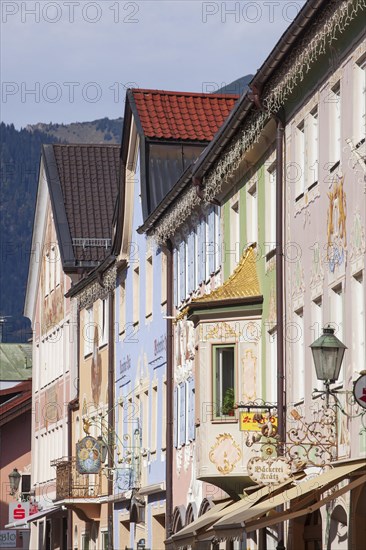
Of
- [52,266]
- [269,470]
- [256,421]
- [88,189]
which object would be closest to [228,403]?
[256,421]

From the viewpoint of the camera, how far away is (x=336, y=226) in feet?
76.4

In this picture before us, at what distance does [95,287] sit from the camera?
4888 cm

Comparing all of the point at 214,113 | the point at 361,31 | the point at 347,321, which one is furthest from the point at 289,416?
the point at 214,113

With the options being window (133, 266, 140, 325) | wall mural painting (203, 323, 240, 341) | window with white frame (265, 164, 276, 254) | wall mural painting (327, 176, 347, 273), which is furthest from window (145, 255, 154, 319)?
wall mural painting (327, 176, 347, 273)

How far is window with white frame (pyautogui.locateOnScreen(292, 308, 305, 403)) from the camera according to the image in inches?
1017

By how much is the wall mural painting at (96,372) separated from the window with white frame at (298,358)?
74.7 ft

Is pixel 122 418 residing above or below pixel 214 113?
below

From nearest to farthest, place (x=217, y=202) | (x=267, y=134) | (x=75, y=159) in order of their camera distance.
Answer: (x=267, y=134) → (x=217, y=202) → (x=75, y=159)

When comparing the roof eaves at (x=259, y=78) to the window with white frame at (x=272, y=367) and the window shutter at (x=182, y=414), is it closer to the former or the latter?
the window with white frame at (x=272, y=367)

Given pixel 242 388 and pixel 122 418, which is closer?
pixel 242 388

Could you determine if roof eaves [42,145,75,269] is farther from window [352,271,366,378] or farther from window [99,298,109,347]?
window [352,271,366,378]

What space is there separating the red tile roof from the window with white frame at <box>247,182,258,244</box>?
11.5 m

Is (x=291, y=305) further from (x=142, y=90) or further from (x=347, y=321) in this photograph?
(x=142, y=90)

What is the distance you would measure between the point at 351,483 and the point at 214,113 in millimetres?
23434
